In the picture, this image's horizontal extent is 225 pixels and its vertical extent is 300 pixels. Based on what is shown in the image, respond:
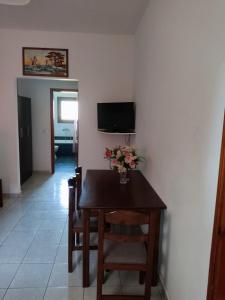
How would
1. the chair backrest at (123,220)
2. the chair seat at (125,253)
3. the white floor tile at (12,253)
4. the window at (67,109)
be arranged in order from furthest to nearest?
1. the window at (67,109)
2. the white floor tile at (12,253)
3. the chair seat at (125,253)
4. the chair backrest at (123,220)

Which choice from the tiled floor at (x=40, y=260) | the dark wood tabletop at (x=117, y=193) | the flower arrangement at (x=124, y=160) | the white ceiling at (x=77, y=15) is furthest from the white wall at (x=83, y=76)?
the flower arrangement at (x=124, y=160)

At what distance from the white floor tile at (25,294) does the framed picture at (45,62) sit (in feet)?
10.6

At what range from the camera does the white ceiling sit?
2.81 m

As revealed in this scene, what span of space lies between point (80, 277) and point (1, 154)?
2.84 m

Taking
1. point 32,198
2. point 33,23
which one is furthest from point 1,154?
point 33,23

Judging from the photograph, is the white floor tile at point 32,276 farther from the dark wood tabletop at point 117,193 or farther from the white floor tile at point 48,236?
the dark wood tabletop at point 117,193

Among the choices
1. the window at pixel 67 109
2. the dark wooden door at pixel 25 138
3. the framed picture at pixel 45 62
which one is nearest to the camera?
the framed picture at pixel 45 62

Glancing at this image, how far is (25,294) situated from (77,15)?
3.39m

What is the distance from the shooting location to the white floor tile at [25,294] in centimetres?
183

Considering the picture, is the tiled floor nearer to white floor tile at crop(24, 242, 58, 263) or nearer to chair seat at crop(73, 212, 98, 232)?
white floor tile at crop(24, 242, 58, 263)

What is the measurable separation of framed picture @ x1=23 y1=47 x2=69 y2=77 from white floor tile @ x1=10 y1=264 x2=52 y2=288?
3.02m

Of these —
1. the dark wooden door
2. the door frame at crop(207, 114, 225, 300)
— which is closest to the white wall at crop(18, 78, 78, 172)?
the dark wooden door

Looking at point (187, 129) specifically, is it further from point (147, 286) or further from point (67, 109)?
point (67, 109)

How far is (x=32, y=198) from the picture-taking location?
4023mm
